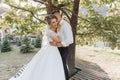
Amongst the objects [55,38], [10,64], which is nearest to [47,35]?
[55,38]

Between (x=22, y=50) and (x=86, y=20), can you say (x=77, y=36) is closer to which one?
(x=86, y=20)

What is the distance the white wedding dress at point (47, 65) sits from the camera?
4.12 m

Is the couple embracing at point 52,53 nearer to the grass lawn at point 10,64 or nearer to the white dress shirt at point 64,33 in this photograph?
the white dress shirt at point 64,33

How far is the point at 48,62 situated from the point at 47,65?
5cm

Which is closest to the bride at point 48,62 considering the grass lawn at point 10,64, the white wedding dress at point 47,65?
the white wedding dress at point 47,65

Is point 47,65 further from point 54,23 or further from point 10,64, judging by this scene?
point 10,64

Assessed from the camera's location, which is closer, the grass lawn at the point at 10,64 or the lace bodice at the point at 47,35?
the lace bodice at the point at 47,35

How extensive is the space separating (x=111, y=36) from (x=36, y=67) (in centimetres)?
311

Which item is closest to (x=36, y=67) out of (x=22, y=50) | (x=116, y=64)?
(x=116, y=64)

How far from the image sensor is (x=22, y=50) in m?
14.8

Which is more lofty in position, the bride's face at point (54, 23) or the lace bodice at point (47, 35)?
the bride's face at point (54, 23)

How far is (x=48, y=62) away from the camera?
4.18m

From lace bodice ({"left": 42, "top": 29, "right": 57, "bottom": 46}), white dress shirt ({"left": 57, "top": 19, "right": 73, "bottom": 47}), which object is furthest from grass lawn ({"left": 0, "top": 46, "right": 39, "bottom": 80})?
white dress shirt ({"left": 57, "top": 19, "right": 73, "bottom": 47})

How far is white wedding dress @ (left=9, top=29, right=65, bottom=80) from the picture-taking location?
4121mm
